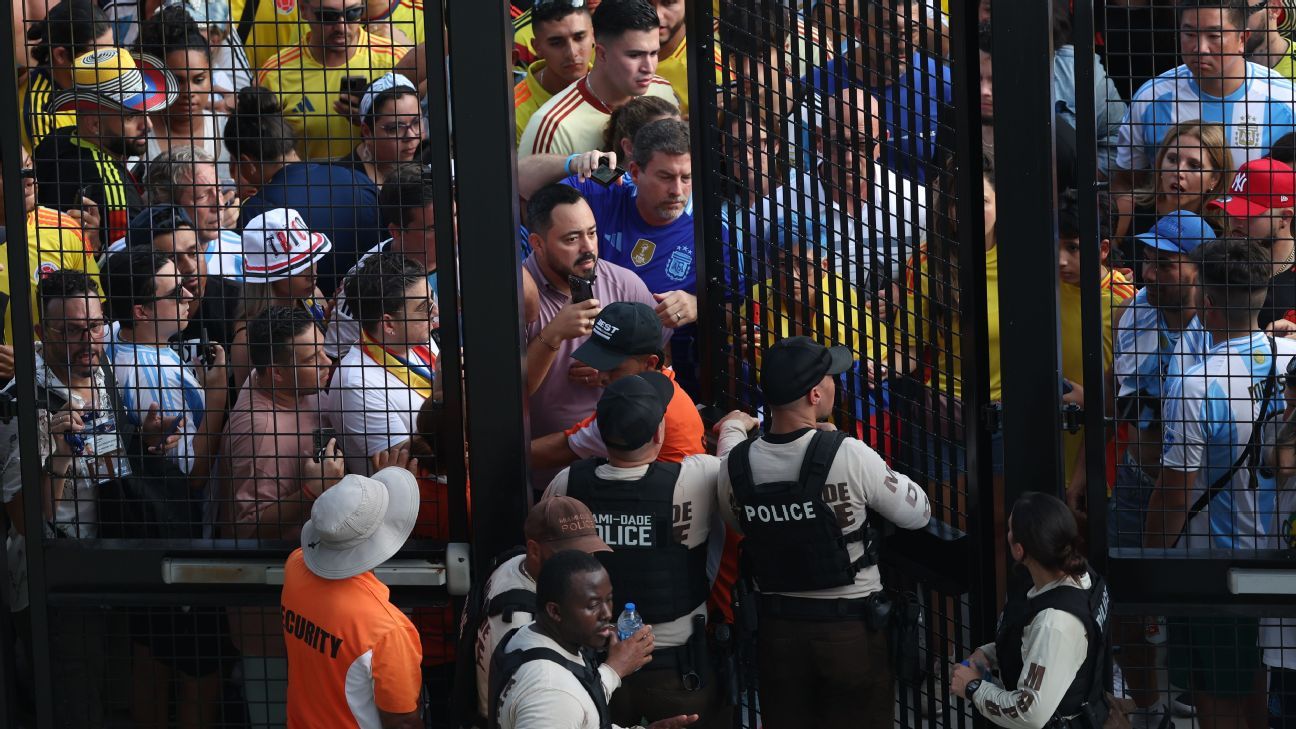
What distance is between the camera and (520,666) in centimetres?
321

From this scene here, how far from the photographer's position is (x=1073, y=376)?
4.45 metres

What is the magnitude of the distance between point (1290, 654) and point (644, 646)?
1.97m

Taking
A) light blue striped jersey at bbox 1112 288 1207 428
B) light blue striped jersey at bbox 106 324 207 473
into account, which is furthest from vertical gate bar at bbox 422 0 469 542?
light blue striped jersey at bbox 1112 288 1207 428

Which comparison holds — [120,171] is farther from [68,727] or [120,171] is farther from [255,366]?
[68,727]

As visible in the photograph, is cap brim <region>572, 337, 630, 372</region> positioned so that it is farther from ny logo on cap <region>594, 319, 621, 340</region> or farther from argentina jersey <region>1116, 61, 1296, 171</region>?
argentina jersey <region>1116, 61, 1296, 171</region>

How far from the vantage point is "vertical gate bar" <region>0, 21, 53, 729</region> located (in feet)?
13.3

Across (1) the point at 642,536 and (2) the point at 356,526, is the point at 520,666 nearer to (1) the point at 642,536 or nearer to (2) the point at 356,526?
(2) the point at 356,526

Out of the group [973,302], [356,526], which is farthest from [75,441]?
[973,302]

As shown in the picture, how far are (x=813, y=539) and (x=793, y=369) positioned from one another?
0.49 metres

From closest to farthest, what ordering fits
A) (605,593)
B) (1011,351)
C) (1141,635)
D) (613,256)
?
(605,593) < (1011,351) < (1141,635) < (613,256)

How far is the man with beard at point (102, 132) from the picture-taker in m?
4.08

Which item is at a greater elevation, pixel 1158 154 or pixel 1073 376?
pixel 1158 154

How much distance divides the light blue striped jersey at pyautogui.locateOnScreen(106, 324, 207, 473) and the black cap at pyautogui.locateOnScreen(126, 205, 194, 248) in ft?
0.95

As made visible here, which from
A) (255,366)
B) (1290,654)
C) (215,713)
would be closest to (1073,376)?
(1290,654)
